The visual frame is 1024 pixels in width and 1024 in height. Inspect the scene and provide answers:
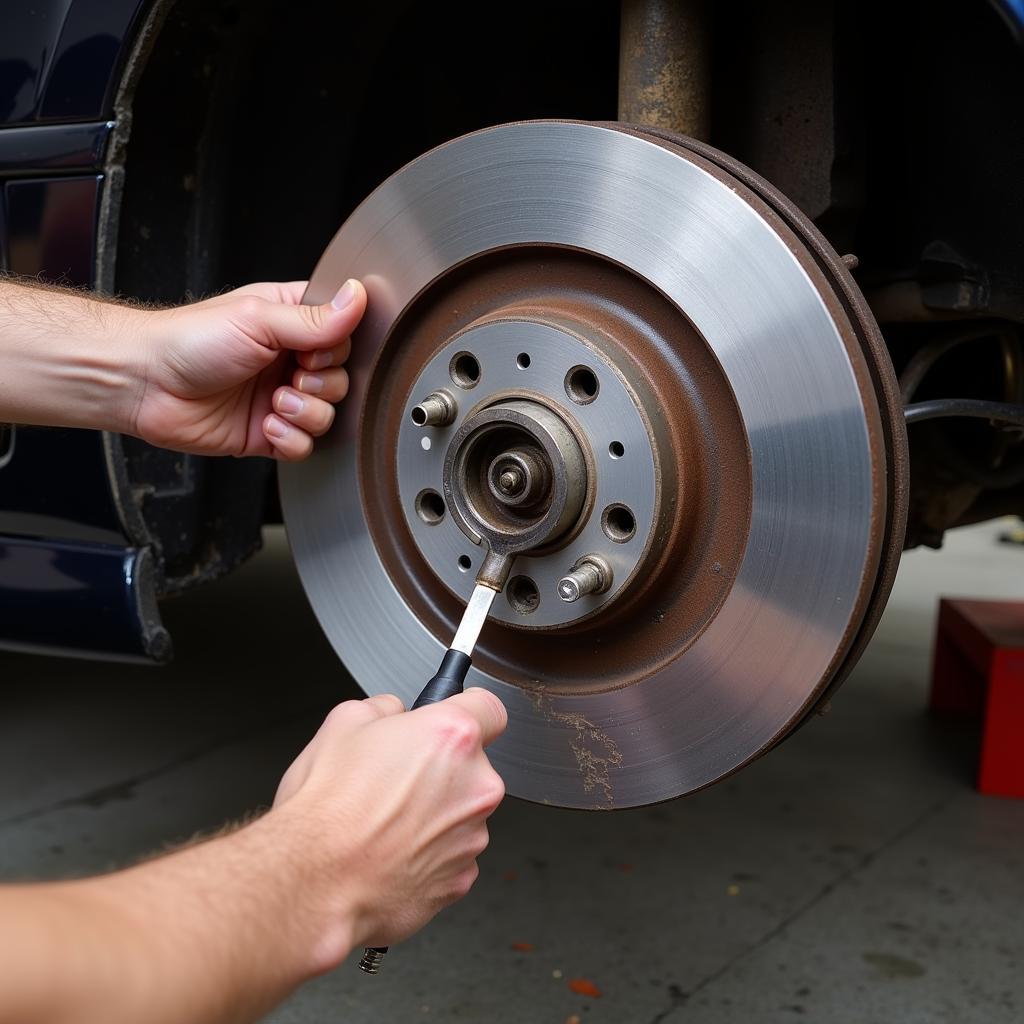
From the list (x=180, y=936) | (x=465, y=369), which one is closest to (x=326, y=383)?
(x=465, y=369)

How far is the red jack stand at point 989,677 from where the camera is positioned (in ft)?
5.13

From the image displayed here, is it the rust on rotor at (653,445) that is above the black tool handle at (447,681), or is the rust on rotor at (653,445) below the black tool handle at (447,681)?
above

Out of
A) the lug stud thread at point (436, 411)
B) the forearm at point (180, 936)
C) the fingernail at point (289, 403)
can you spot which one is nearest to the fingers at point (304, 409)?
the fingernail at point (289, 403)

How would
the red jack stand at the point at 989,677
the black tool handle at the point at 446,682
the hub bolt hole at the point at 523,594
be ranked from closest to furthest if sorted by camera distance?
1. the black tool handle at the point at 446,682
2. the hub bolt hole at the point at 523,594
3. the red jack stand at the point at 989,677

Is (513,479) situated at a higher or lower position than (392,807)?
higher

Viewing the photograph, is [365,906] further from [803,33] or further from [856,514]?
[803,33]

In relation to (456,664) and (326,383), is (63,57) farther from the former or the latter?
(456,664)

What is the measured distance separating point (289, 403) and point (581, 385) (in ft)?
0.77

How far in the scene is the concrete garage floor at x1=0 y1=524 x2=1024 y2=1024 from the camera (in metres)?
1.04

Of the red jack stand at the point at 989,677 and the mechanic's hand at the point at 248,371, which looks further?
the red jack stand at the point at 989,677

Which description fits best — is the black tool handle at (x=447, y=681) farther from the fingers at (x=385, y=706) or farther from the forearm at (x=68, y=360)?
the forearm at (x=68, y=360)

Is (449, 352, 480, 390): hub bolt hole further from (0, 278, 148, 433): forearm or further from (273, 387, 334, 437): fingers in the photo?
(0, 278, 148, 433): forearm

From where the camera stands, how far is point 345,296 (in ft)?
2.64

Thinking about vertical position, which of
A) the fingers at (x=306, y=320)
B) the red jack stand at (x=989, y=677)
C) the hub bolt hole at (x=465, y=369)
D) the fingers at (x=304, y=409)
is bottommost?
the red jack stand at (x=989, y=677)
